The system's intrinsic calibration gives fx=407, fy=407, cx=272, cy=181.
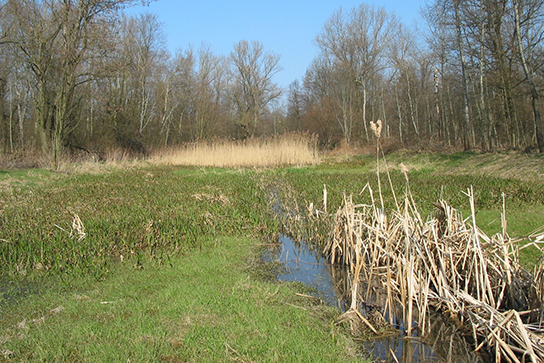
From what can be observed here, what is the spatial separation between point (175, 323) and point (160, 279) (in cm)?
114

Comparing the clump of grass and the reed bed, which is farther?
the clump of grass

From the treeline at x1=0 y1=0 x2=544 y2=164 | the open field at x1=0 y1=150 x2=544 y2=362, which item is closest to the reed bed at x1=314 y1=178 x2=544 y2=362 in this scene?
the open field at x1=0 y1=150 x2=544 y2=362

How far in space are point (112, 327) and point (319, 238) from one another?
3.36 meters

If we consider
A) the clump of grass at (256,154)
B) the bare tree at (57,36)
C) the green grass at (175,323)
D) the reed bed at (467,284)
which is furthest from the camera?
the clump of grass at (256,154)

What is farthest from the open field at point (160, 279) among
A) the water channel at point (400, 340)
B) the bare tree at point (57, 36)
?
the bare tree at point (57, 36)

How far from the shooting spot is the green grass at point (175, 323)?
2.63 m

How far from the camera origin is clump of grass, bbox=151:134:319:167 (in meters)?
19.1

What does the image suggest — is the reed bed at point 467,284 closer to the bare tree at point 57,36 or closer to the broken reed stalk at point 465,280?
the broken reed stalk at point 465,280

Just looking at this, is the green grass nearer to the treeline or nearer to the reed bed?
the reed bed

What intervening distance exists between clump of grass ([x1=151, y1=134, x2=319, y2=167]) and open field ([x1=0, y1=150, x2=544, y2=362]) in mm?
10315

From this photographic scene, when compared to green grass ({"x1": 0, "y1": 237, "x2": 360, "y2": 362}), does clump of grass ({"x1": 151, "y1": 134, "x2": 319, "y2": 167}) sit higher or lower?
higher

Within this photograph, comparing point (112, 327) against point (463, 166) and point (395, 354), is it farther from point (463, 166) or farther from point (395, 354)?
point (463, 166)

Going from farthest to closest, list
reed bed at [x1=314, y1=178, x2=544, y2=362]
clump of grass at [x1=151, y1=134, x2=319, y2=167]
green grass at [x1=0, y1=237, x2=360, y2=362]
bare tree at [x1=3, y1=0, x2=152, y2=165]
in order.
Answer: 1. clump of grass at [x1=151, y1=134, x2=319, y2=167]
2. bare tree at [x1=3, y1=0, x2=152, y2=165]
3. reed bed at [x1=314, y1=178, x2=544, y2=362]
4. green grass at [x1=0, y1=237, x2=360, y2=362]

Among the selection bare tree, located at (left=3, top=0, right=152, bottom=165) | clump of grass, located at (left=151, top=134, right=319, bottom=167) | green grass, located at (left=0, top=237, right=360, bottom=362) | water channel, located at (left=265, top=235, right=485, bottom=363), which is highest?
bare tree, located at (left=3, top=0, right=152, bottom=165)
